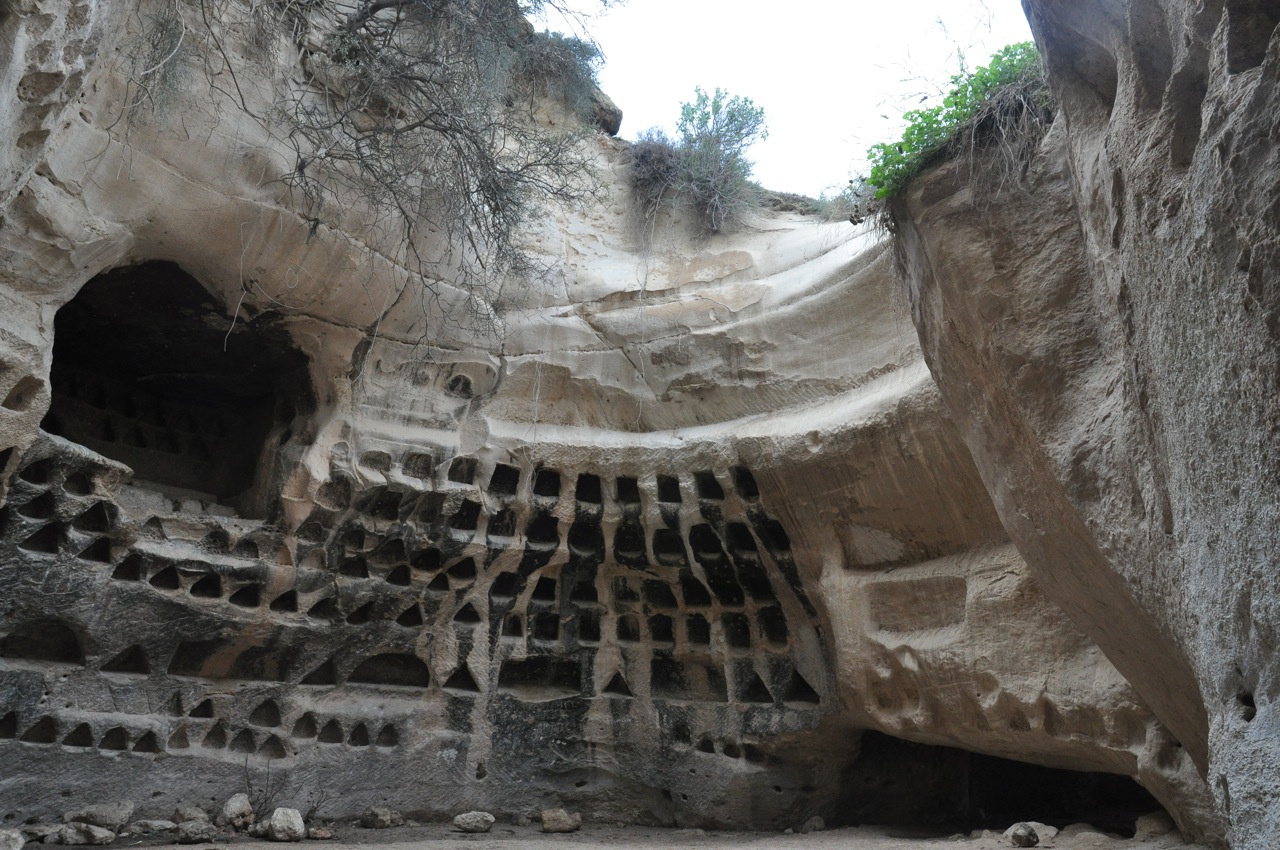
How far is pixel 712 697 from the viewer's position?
8047mm

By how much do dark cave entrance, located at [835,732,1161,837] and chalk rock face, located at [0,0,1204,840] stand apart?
9 cm

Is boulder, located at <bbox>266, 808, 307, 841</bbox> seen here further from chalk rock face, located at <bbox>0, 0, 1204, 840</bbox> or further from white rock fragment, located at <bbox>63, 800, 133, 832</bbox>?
white rock fragment, located at <bbox>63, 800, 133, 832</bbox>

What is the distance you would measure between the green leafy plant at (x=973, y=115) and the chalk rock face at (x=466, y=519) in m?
1.82

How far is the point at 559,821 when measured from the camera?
7.61 meters

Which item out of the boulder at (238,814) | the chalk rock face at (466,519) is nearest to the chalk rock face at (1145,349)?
the chalk rock face at (466,519)

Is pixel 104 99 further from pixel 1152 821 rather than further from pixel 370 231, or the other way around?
pixel 1152 821

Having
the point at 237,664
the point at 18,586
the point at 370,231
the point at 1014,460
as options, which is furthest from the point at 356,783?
the point at 1014,460

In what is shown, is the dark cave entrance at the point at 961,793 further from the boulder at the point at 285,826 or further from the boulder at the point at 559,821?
the boulder at the point at 285,826

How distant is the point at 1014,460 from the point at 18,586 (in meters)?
5.52

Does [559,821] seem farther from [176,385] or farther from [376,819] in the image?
[176,385]

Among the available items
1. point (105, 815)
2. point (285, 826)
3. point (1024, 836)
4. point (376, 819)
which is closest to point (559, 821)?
point (376, 819)

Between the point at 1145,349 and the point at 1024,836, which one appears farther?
the point at 1024,836

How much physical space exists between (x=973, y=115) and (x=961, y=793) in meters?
5.89

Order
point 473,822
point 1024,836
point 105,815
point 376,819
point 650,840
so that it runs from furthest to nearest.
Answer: point 650,840, point 473,822, point 376,819, point 105,815, point 1024,836
